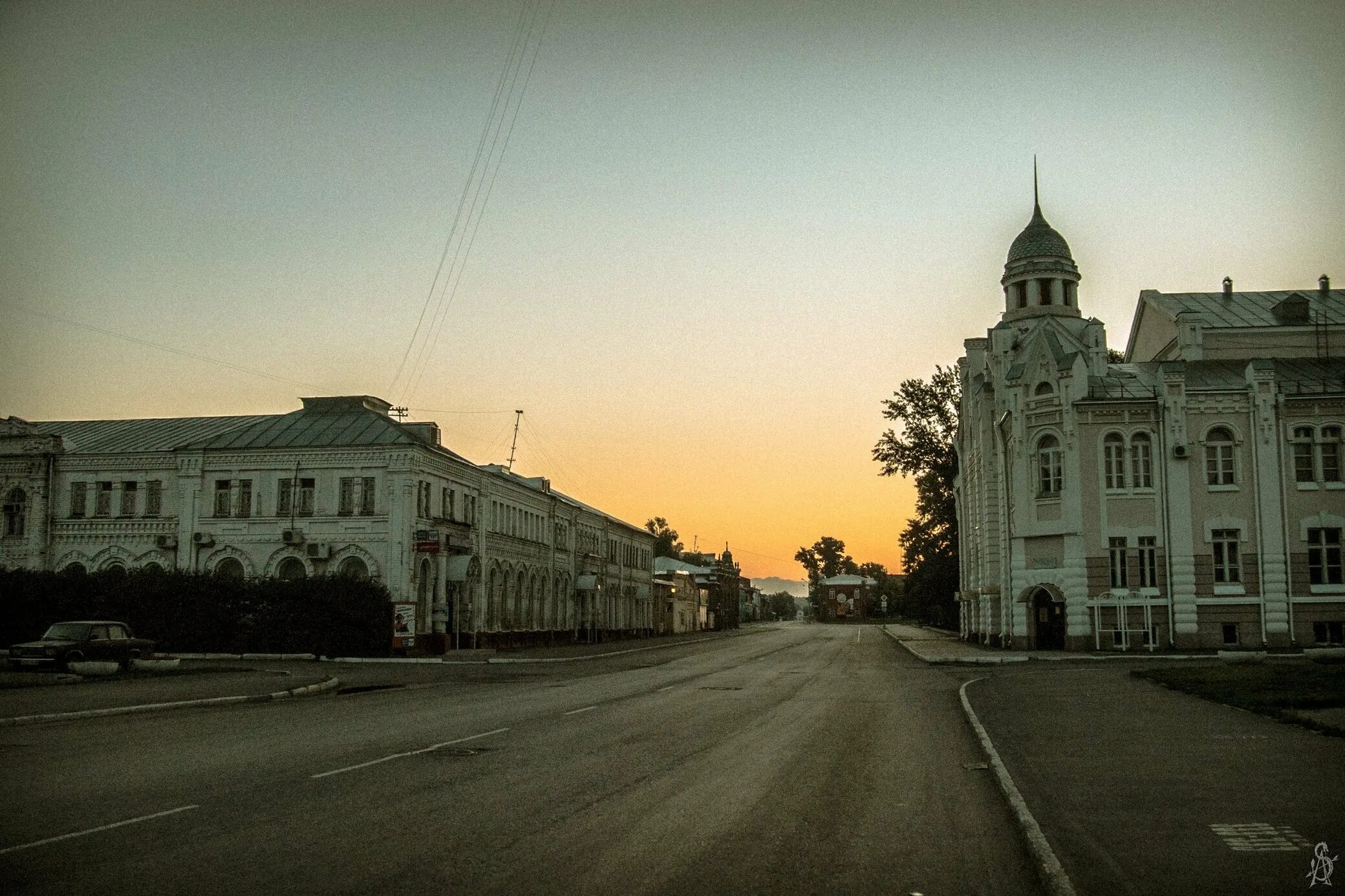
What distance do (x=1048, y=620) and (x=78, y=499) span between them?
136 ft

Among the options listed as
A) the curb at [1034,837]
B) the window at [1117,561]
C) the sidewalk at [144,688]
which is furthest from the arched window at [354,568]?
the curb at [1034,837]

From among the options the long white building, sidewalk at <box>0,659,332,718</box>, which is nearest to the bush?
the long white building

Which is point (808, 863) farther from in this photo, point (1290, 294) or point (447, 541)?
point (1290, 294)

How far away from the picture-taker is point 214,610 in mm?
43188

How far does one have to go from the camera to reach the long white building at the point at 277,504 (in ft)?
149

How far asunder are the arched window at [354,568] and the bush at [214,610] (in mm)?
2041

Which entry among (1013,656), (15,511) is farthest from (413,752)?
(15,511)

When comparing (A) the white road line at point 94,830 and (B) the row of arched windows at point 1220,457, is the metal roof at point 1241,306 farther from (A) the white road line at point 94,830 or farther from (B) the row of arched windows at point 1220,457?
(A) the white road line at point 94,830

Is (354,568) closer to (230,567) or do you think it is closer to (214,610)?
(214,610)

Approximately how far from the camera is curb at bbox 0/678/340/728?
1716 cm

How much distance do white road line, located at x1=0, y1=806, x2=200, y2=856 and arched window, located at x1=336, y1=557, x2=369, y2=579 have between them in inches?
1440

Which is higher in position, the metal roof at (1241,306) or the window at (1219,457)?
the metal roof at (1241,306)

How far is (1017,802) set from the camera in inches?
389

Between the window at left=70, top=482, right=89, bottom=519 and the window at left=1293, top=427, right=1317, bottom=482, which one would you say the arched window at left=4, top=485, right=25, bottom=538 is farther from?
the window at left=1293, top=427, right=1317, bottom=482
